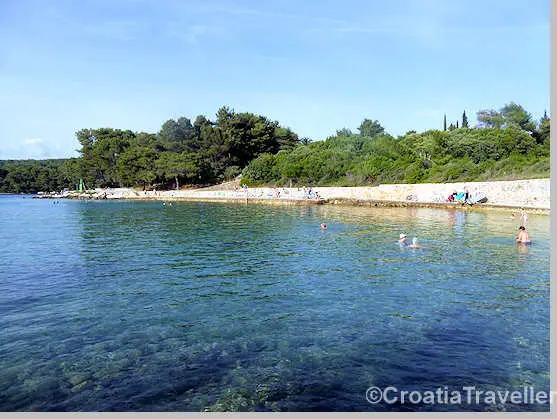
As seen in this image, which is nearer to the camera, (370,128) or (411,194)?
(411,194)

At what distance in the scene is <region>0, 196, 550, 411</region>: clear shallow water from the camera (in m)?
6.69

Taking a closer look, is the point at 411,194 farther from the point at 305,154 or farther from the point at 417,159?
the point at 305,154

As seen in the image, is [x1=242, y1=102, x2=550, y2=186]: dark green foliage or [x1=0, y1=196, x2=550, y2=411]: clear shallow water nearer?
[x1=0, y1=196, x2=550, y2=411]: clear shallow water

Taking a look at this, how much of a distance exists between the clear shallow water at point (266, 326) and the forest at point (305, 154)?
103 feet

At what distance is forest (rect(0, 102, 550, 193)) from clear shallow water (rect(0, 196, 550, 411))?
3129cm

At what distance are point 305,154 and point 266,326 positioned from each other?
2488 inches

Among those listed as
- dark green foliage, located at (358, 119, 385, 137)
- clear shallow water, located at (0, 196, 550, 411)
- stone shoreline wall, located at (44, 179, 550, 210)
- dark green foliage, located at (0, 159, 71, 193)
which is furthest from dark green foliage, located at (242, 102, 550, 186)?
dark green foliage, located at (0, 159, 71, 193)

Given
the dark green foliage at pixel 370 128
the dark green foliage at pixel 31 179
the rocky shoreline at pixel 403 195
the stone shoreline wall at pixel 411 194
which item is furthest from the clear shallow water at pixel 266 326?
the dark green foliage at pixel 31 179

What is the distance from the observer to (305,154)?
234 ft

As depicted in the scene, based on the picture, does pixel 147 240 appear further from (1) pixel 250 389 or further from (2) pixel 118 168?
(2) pixel 118 168

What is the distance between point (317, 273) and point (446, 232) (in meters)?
12.7

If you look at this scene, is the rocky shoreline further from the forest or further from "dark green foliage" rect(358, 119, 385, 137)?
"dark green foliage" rect(358, 119, 385, 137)

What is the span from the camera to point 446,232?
79.4 ft

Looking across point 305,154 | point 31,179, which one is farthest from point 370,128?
point 31,179
